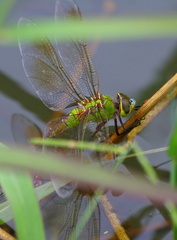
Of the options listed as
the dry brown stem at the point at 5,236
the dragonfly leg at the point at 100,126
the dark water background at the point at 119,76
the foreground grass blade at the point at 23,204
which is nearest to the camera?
the foreground grass blade at the point at 23,204

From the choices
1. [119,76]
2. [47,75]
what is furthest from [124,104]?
[47,75]

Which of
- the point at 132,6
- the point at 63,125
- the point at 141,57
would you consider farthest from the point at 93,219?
the point at 132,6

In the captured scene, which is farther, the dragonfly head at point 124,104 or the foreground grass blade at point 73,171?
the dragonfly head at point 124,104

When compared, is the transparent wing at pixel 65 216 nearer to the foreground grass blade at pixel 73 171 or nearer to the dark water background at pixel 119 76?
the dark water background at pixel 119 76

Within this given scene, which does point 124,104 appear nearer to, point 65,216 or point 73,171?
point 65,216

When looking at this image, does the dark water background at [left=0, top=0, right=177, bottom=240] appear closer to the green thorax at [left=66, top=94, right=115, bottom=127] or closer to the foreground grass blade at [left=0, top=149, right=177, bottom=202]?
the green thorax at [left=66, top=94, right=115, bottom=127]

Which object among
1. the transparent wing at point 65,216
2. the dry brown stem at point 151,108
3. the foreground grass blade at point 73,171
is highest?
the foreground grass blade at point 73,171

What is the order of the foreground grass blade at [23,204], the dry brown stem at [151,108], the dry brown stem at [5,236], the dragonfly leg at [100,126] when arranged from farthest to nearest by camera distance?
the dragonfly leg at [100,126] → the dry brown stem at [151,108] → the dry brown stem at [5,236] → the foreground grass blade at [23,204]

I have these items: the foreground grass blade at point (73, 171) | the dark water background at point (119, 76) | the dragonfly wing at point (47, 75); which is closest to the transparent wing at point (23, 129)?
the dark water background at point (119, 76)

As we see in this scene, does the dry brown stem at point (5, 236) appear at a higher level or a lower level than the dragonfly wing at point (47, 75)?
lower
